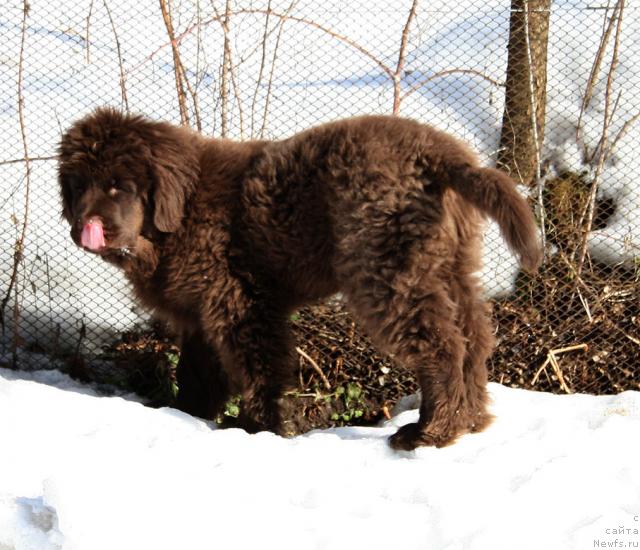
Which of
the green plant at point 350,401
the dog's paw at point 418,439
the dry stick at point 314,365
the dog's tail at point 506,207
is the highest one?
the dog's tail at point 506,207

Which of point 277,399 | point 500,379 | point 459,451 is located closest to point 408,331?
point 459,451

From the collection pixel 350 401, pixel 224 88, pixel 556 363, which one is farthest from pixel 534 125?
pixel 350 401

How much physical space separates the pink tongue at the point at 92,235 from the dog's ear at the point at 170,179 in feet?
0.91

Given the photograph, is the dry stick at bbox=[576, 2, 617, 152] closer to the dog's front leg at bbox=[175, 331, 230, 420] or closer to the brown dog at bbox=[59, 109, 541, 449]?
the brown dog at bbox=[59, 109, 541, 449]

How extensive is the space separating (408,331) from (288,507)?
103cm

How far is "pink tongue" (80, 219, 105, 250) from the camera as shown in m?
3.93

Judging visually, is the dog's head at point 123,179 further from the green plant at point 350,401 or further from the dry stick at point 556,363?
the dry stick at point 556,363

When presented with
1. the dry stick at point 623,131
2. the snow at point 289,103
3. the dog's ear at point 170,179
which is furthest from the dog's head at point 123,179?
the dry stick at point 623,131

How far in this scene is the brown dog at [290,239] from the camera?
3525mm

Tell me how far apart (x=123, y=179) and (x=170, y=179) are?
0.23 meters

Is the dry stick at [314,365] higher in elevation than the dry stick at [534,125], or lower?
lower

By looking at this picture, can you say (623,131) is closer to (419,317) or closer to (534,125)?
(534,125)

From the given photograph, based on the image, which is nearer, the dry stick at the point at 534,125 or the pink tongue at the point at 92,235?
the pink tongue at the point at 92,235

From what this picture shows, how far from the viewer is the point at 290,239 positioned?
3924 mm
